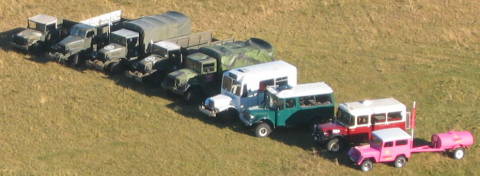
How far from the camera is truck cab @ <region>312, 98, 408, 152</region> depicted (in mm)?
29172

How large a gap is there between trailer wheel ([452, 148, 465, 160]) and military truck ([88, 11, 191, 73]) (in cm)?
1411

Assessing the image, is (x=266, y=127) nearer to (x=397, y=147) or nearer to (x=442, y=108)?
(x=397, y=147)

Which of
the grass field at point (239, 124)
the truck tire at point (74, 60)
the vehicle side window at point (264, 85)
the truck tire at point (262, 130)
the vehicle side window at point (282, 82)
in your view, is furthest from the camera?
the truck tire at point (74, 60)

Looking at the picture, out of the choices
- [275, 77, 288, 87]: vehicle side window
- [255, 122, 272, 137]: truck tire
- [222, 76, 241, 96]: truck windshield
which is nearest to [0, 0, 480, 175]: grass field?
[255, 122, 272, 137]: truck tire

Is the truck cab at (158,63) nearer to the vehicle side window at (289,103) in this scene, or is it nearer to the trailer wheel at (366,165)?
the vehicle side window at (289,103)

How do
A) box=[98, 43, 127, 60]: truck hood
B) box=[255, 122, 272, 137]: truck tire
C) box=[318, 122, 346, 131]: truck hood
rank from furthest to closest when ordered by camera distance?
box=[98, 43, 127, 60]: truck hood < box=[255, 122, 272, 137]: truck tire < box=[318, 122, 346, 131]: truck hood

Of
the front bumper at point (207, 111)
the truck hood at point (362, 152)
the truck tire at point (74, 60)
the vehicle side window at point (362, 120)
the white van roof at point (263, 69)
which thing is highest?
the white van roof at point (263, 69)

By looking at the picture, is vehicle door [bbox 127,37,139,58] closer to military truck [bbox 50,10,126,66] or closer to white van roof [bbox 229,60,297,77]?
military truck [bbox 50,10,126,66]

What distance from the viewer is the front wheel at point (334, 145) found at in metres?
29.1

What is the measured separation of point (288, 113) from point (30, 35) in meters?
14.5

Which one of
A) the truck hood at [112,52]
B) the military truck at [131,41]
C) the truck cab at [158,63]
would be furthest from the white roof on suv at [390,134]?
the truck hood at [112,52]

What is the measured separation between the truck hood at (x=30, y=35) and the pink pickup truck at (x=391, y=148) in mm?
17146

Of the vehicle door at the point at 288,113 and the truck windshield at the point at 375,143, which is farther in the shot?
the vehicle door at the point at 288,113

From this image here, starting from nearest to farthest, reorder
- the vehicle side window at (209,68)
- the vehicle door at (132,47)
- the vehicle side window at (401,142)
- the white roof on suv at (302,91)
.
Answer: the vehicle side window at (401,142) → the white roof on suv at (302,91) → the vehicle side window at (209,68) → the vehicle door at (132,47)
